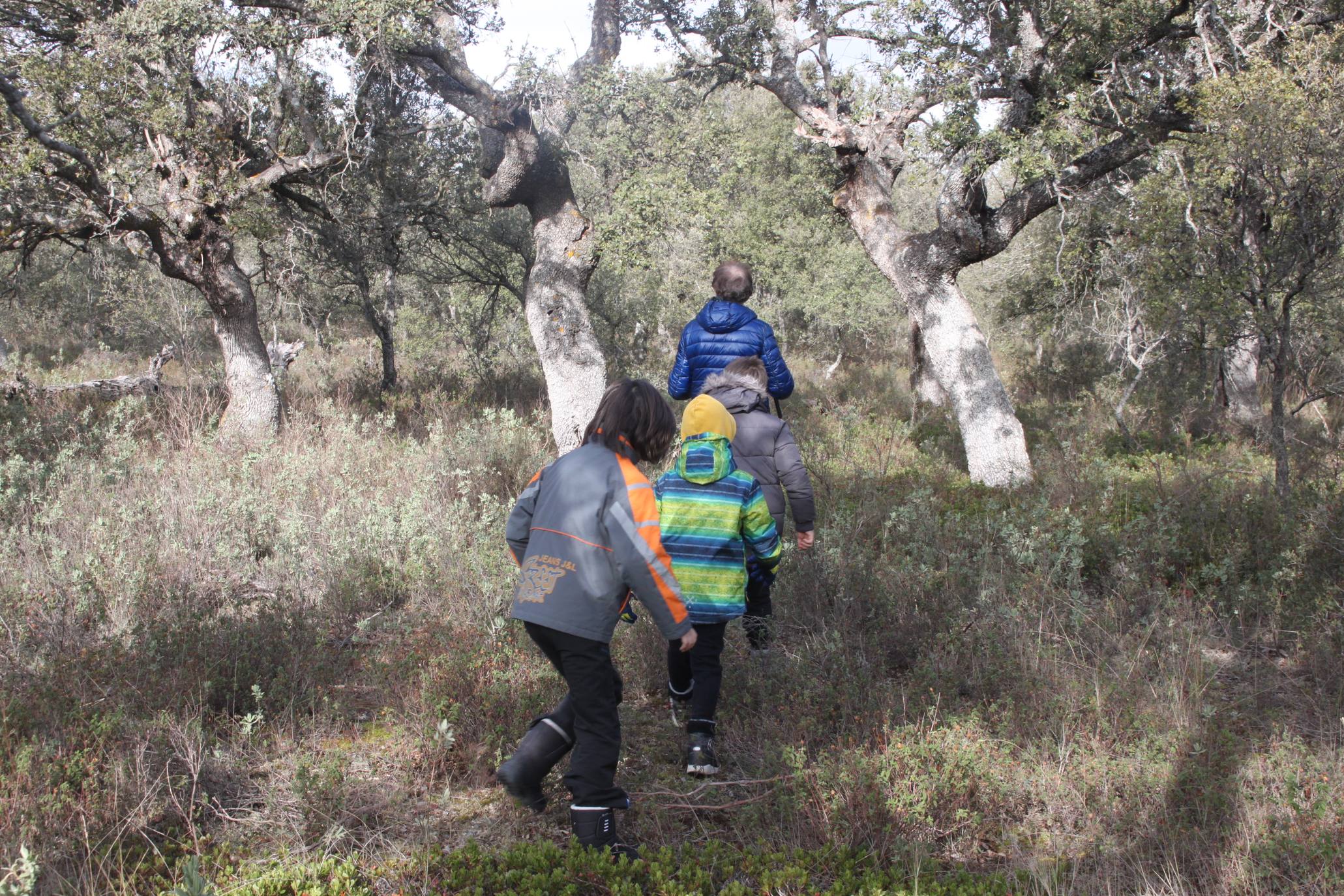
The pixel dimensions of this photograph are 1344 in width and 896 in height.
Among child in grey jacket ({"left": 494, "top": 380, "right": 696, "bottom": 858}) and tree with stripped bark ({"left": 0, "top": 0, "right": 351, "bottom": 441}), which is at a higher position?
tree with stripped bark ({"left": 0, "top": 0, "right": 351, "bottom": 441})

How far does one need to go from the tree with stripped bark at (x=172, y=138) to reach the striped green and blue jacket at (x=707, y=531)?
6203 mm

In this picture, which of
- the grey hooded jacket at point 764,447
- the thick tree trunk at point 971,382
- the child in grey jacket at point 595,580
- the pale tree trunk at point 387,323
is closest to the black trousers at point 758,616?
the grey hooded jacket at point 764,447

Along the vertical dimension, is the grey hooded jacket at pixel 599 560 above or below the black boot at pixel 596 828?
above

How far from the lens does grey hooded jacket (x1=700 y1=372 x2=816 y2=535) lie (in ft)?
13.8

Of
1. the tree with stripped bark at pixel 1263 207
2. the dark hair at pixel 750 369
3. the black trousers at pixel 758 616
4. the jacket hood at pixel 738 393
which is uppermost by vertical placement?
the tree with stripped bark at pixel 1263 207

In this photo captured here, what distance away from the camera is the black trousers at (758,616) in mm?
4305

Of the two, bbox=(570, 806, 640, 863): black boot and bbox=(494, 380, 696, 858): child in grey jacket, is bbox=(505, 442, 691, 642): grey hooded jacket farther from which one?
bbox=(570, 806, 640, 863): black boot

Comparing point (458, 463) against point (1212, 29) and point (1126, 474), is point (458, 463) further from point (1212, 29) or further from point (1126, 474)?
point (1212, 29)

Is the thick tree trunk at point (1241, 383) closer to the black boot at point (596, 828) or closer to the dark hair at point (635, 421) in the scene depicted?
the dark hair at point (635, 421)

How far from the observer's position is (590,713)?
2969 mm

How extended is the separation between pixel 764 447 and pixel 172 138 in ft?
24.2

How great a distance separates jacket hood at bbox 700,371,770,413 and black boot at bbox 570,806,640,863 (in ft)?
6.55

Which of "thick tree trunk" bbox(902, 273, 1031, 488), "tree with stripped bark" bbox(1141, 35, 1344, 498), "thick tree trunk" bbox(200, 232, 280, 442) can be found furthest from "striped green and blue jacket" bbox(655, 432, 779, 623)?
"thick tree trunk" bbox(200, 232, 280, 442)

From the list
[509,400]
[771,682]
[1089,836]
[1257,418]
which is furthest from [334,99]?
[1257,418]
